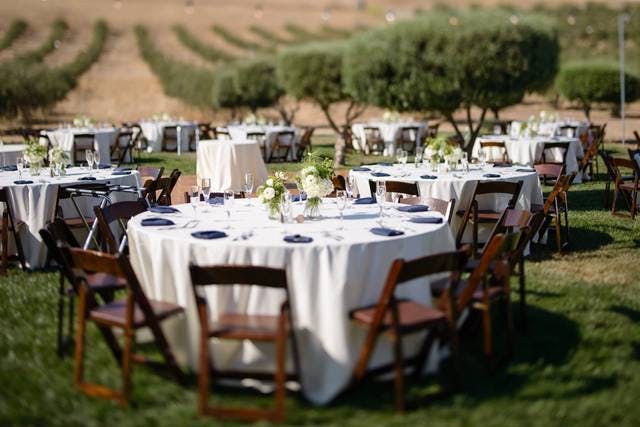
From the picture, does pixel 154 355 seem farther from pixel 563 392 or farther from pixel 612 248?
pixel 612 248

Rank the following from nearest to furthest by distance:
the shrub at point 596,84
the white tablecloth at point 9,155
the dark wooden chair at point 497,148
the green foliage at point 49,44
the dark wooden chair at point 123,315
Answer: the dark wooden chair at point 123,315 < the white tablecloth at point 9,155 < the dark wooden chair at point 497,148 < the shrub at point 596,84 < the green foliage at point 49,44

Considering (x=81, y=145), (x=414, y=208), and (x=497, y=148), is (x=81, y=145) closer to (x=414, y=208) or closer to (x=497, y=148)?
(x=497, y=148)

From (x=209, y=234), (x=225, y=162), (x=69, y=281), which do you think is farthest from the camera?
(x=225, y=162)

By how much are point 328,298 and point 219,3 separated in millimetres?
93766

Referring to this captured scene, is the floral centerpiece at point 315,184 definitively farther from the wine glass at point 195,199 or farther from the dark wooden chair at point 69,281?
the dark wooden chair at point 69,281

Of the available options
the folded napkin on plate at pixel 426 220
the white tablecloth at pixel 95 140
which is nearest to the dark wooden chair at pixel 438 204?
the folded napkin on plate at pixel 426 220

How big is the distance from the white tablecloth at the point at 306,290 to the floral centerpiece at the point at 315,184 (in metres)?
0.67

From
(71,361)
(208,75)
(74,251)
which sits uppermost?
(208,75)

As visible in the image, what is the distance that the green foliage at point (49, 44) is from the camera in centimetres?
5562

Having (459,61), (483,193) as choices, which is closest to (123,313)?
(483,193)

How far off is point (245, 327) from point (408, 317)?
0.84 m

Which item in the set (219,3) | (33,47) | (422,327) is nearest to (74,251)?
(422,327)

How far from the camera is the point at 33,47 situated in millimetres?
63094

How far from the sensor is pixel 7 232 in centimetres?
757
